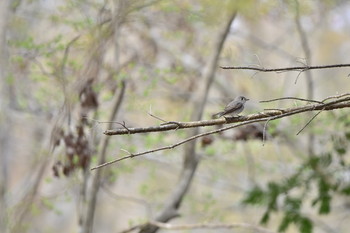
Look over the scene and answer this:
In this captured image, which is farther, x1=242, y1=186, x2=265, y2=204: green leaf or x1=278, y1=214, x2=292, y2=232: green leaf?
x1=242, y1=186, x2=265, y2=204: green leaf

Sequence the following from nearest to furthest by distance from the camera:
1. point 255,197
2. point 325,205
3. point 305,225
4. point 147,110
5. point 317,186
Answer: point 147,110 < point 325,205 < point 305,225 < point 317,186 < point 255,197

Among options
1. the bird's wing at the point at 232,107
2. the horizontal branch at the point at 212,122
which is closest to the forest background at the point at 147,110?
the horizontal branch at the point at 212,122

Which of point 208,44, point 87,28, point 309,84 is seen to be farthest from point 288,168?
point 87,28

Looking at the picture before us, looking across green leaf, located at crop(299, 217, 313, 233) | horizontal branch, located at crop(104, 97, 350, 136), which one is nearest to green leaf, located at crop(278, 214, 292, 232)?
green leaf, located at crop(299, 217, 313, 233)

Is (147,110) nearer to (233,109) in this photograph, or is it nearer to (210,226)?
(233,109)

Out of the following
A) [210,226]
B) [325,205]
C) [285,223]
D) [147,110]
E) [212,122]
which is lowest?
[210,226]

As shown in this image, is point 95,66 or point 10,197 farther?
point 10,197

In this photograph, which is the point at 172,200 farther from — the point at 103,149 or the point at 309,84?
the point at 309,84

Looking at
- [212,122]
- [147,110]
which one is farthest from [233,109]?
[147,110]

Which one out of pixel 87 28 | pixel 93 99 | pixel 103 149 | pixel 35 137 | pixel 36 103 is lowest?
pixel 35 137

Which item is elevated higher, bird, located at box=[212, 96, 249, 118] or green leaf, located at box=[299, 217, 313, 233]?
bird, located at box=[212, 96, 249, 118]

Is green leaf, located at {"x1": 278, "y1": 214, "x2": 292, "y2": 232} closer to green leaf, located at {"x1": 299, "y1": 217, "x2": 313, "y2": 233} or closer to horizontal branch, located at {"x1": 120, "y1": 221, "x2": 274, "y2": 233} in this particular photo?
green leaf, located at {"x1": 299, "y1": 217, "x2": 313, "y2": 233}

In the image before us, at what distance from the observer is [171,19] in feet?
27.2

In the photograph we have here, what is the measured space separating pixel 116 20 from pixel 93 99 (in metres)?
0.73
